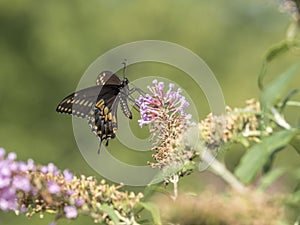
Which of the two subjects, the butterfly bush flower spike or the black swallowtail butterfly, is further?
the black swallowtail butterfly

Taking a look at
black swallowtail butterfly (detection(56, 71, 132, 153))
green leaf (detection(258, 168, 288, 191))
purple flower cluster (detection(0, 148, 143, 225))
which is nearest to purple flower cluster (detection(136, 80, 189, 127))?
purple flower cluster (detection(0, 148, 143, 225))

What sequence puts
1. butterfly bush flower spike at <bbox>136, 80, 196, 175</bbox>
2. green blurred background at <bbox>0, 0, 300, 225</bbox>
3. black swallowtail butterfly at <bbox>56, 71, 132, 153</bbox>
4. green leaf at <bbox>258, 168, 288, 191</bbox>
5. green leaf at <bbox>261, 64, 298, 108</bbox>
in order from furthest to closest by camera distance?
green blurred background at <bbox>0, 0, 300, 225</bbox> < black swallowtail butterfly at <bbox>56, 71, 132, 153</bbox> < butterfly bush flower spike at <bbox>136, 80, 196, 175</bbox> < green leaf at <bbox>261, 64, 298, 108</bbox> < green leaf at <bbox>258, 168, 288, 191</bbox>

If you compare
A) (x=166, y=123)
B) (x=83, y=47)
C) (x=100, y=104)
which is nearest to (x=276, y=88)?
(x=166, y=123)

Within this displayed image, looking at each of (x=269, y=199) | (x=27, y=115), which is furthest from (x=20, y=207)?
(x=27, y=115)

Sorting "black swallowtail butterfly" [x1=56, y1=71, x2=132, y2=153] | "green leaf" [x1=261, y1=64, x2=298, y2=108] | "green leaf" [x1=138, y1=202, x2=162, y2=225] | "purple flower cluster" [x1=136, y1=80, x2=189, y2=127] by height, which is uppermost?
"black swallowtail butterfly" [x1=56, y1=71, x2=132, y2=153]

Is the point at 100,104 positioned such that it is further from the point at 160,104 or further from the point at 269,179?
the point at 269,179

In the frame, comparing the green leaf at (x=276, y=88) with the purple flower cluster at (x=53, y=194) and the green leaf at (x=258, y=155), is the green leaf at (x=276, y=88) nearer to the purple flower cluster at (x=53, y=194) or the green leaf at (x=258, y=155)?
the green leaf at (x=258, y=155)

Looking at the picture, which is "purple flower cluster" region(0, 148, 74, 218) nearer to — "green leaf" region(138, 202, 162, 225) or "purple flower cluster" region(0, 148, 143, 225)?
"purple flower cluster" region(0, 148, 143, 225)
